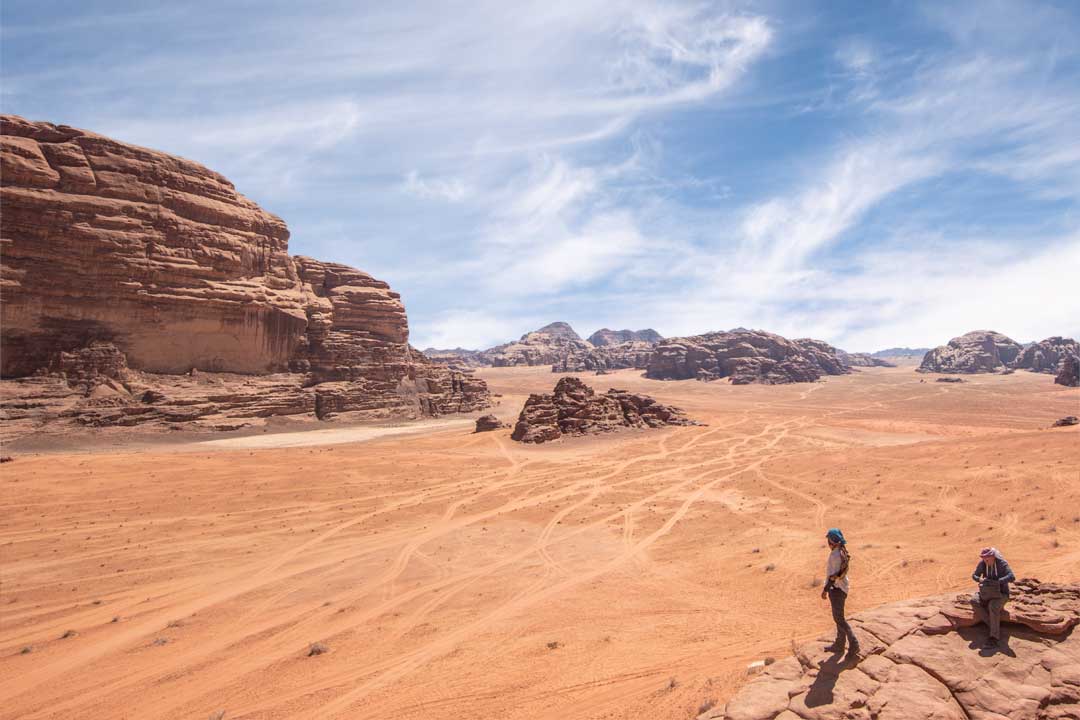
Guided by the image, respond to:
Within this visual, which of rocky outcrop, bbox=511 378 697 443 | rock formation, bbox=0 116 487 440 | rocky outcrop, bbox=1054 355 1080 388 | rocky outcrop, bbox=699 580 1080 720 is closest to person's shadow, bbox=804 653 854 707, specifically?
rocky outcrop, bbox=699 580 1080 720

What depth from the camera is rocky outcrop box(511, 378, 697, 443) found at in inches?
1453

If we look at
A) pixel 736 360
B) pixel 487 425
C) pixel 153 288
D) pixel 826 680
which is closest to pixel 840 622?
pixel 826 680

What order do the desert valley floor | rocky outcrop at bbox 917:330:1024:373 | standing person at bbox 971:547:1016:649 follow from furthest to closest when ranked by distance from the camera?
rocky outcrop at bbox 917:330:1024:373
the desert valley floor
standing person at bbox 971:547:1016:649

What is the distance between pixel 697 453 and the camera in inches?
1207

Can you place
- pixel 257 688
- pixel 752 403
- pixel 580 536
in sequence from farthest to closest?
pixel 752 403 < pixel 580 536 < pixel 257 688

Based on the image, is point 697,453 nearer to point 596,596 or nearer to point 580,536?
point 580,536

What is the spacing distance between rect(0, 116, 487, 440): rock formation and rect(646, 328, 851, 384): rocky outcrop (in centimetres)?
8420

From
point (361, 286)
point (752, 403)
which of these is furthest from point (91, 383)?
point (752, 403)

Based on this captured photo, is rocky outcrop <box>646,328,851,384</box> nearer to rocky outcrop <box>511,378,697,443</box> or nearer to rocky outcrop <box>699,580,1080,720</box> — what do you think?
rocky outcrop <box>511,378,697,443</box>

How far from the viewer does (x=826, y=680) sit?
5418mm

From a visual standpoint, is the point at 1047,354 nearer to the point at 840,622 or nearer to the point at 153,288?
the point at 840,622

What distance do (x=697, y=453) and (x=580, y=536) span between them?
1763 centimetres

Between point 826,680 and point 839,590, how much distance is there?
1.03 metres

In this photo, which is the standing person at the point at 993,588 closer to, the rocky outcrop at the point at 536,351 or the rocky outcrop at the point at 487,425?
the rocky outcrop at the point at 487,425
